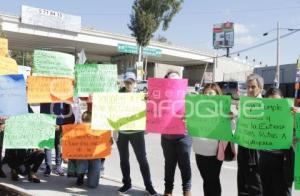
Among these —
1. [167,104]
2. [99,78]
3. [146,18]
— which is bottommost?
[167,104]

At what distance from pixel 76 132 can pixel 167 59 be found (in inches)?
2804

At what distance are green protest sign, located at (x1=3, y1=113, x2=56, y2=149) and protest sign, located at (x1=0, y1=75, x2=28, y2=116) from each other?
0.19m

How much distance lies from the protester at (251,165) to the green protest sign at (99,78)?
237cm

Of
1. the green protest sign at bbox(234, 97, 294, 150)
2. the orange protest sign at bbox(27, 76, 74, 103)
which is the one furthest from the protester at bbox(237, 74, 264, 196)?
the orange protest sign at bbox(27, 76, 74, 103)

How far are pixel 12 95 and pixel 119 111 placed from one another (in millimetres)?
1634

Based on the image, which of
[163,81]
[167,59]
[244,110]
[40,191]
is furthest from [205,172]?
[167,59]

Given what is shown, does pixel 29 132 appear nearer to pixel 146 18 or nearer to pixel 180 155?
pixel 180 155

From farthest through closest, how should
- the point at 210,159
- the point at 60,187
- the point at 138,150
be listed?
1. the point at 60,187
2. the point at 138,150
3. the point at 210,159

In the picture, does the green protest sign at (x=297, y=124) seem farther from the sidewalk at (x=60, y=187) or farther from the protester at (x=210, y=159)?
the sidewalk at (x=60, y=187)

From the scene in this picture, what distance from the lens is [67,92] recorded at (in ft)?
24.8

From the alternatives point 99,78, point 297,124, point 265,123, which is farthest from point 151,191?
Answer: point 297,124

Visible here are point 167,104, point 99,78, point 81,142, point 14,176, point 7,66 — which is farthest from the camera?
point 14,176

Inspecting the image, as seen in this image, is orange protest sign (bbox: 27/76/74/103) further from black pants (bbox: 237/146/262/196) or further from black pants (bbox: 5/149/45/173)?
black pants (bbox: 237/146/262/196)

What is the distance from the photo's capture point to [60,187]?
24.5 feet
